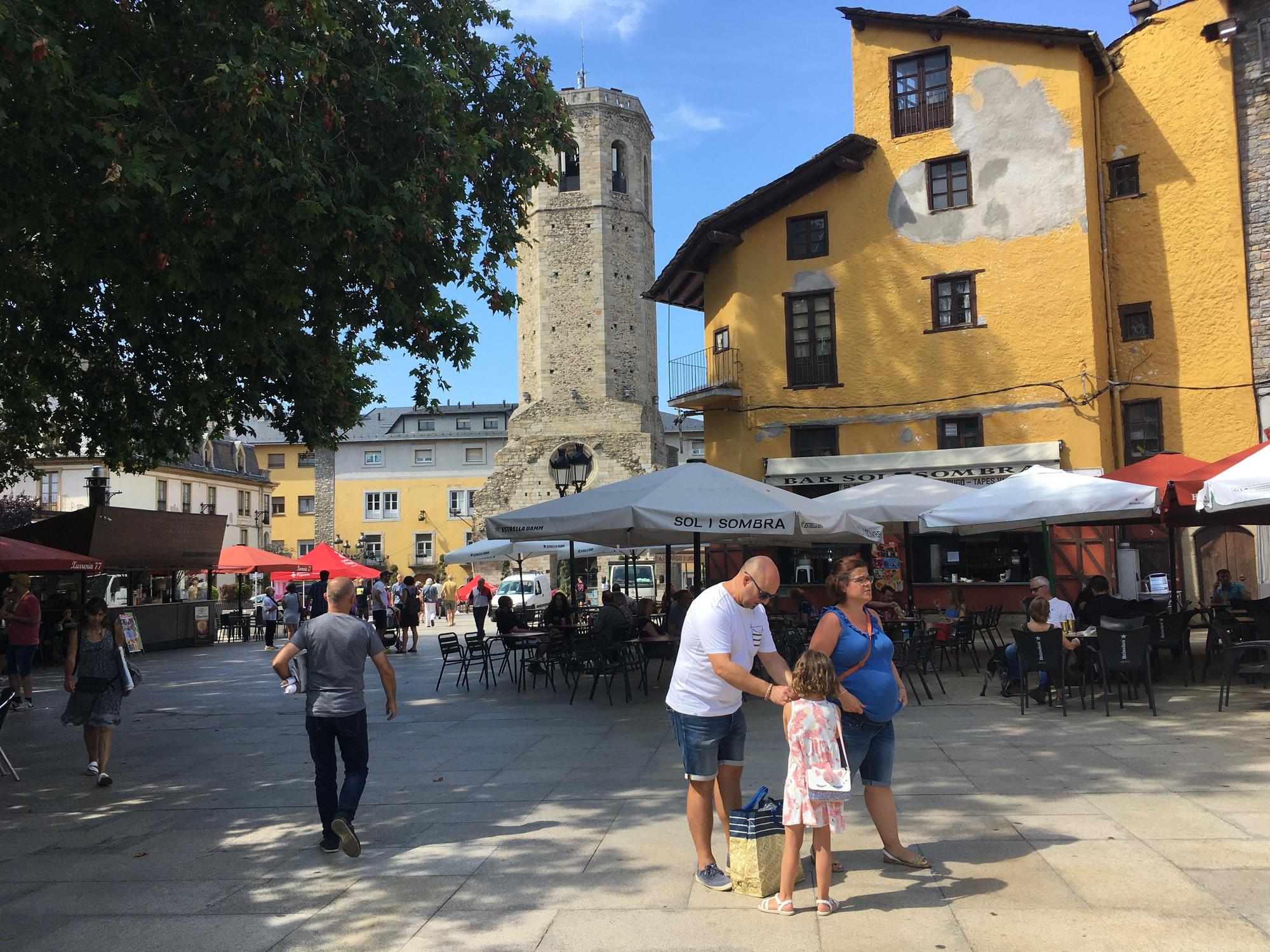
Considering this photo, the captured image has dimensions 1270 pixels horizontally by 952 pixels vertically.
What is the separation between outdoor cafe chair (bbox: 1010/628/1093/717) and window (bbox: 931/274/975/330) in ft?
45.3

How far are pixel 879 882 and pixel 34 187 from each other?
25.8ft

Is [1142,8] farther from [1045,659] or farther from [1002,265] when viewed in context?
[1045,659]

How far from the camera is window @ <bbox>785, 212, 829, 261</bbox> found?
24078mm

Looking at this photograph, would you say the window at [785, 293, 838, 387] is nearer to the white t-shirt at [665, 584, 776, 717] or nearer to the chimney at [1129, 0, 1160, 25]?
the chimney at [1129, 0, 1160, 25]

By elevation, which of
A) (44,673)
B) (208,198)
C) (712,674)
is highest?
(208,198)

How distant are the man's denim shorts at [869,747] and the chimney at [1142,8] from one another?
933 inches

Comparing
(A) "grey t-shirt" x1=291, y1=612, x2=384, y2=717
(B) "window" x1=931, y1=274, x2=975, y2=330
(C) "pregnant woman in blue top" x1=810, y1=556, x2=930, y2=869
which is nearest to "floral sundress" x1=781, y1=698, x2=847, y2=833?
(C) "pregnant woman in blue top" x1=810, y1=556, x2=930, y2=869

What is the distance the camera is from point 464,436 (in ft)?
203

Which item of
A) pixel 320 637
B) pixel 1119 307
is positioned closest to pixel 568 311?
pixel 1119 307

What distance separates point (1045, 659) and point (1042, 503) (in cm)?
206

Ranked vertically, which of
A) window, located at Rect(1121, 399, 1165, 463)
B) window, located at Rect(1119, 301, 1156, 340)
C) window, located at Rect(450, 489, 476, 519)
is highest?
window, located at Rect(1119, 301, 1156, 340)

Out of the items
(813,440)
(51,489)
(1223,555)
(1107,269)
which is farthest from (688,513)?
(51,489)

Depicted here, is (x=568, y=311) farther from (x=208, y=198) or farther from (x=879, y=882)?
(x=879, y=882)

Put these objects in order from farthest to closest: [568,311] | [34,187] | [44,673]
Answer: [568,311] < [44,673] < [34,187]
